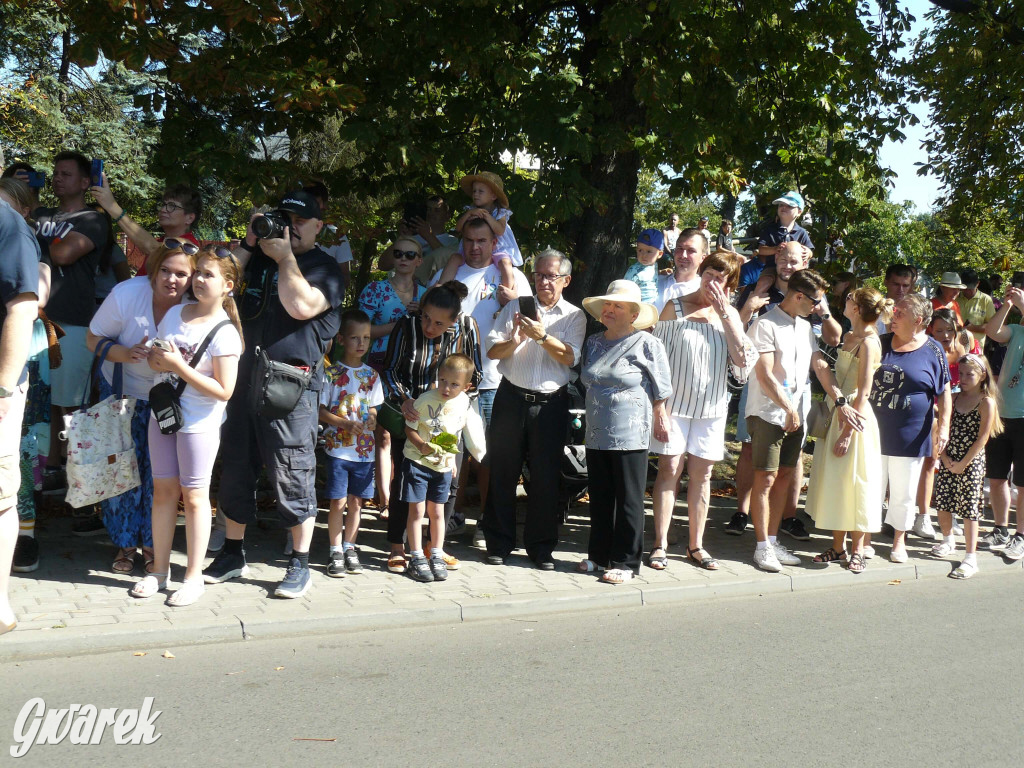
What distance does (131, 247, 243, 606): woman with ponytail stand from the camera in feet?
17.7

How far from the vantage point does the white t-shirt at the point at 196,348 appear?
539 cm

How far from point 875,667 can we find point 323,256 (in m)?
3.85

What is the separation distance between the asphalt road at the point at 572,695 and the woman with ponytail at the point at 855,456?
1402mm

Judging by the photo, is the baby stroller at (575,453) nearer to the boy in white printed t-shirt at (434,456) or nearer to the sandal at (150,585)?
the boy in white printed t-shirt at (434,456)

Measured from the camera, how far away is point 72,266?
6.64 meters

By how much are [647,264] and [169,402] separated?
4.58m

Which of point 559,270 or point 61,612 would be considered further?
point 559,270

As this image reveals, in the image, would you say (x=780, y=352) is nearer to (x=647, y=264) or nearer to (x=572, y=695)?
(x=647, y=264)

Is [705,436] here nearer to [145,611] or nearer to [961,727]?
[961,727]

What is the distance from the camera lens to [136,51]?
7.38 metres

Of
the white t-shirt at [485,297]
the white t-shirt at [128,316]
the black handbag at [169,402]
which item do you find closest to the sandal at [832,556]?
the white t-shirt at [485,297]

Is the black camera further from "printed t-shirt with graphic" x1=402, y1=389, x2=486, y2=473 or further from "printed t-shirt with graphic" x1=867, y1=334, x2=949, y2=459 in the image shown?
"printed t-shirt with graphic" x1=867, y1=334, x2=949, y2=459

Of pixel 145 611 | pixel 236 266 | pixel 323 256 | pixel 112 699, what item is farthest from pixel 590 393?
pixel 112 699

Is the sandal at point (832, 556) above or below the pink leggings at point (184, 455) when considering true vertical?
below
